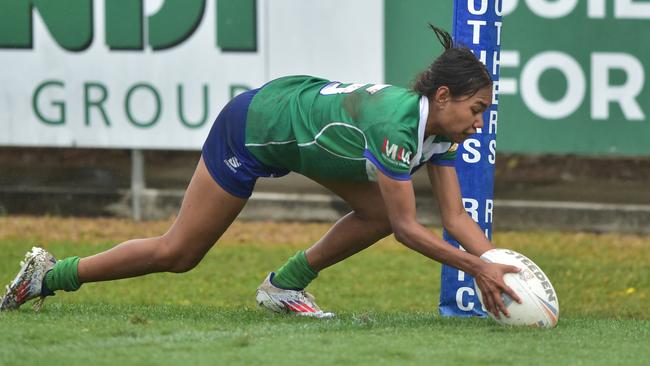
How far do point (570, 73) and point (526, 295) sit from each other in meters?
4.88

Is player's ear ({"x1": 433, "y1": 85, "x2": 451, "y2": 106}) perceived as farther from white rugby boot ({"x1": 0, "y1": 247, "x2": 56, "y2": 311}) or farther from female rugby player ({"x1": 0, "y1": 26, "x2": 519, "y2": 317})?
white rugby boot ({"x1": 0, "y1": 247, "x2": 56, "y2": 311})

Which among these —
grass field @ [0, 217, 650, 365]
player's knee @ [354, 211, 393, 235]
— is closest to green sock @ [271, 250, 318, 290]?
grass field @ [0, 217, 650, 365]

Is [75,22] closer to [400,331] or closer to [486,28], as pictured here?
[486,28]

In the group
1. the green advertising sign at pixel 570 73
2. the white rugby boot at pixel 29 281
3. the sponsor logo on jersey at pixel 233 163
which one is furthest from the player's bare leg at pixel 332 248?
the green advertising sign at pixel 570 73

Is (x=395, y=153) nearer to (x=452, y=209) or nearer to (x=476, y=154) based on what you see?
(x=452, y=209)

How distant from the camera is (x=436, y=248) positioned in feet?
20.5

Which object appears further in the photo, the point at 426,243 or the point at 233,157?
the point at 233,157

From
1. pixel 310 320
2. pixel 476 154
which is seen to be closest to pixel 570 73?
pixel 476 154

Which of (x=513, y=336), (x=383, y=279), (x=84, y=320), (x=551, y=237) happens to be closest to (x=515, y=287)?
(x=513, y=336)

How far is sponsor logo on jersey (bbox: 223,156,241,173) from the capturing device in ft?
21.9

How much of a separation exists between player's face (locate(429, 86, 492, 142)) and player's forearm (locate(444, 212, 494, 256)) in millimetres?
551

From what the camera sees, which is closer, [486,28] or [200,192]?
[200,192]

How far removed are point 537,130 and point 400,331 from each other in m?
4.91

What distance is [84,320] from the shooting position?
21.8 feet
